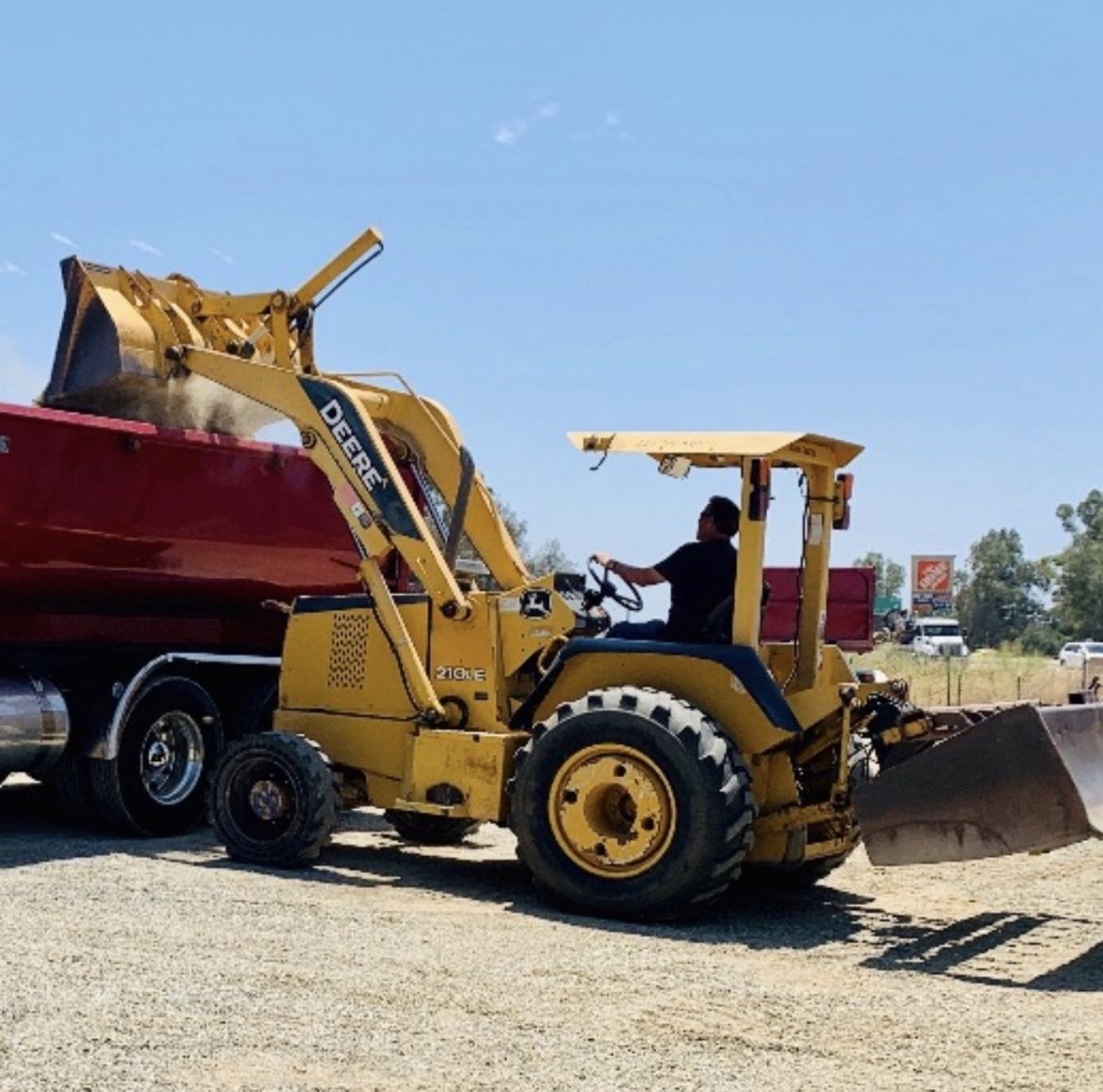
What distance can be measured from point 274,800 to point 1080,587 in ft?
245

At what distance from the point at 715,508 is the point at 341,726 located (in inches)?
105

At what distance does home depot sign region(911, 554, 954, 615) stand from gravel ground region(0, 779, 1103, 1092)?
5016cm

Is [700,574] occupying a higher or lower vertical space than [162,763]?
higher

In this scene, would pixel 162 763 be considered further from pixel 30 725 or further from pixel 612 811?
pixel 612 811

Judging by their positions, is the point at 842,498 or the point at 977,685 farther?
the point at 977,685

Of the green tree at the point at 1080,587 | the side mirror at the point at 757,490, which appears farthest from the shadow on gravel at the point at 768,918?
the green tree at the point at 1080,587

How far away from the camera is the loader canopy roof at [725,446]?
8.10 m

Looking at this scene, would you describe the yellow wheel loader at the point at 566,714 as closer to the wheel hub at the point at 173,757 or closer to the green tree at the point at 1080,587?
the wheel hub at the point at 173,757

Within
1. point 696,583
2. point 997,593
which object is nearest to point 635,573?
point 696,583

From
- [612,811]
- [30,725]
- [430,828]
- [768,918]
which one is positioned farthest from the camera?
[430,828]

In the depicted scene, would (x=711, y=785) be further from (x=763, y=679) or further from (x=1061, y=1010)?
(x=1061, y=1010)

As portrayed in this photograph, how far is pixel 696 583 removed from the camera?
8.43 metres

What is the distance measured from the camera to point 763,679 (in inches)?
316

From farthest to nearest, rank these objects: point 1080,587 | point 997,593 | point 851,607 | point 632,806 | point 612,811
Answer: point 997,593
point 1080,587
point 851,607
point 612,811
point 632,806
